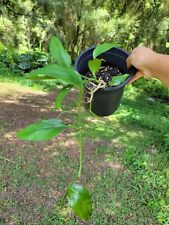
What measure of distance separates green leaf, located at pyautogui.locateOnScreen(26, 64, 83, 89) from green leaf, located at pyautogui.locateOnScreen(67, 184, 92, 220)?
0.44ft

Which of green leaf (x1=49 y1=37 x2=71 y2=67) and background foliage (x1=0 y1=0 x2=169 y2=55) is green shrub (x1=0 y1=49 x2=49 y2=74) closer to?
background foliage (x1=0 y1=0 x2=169 y2=55)

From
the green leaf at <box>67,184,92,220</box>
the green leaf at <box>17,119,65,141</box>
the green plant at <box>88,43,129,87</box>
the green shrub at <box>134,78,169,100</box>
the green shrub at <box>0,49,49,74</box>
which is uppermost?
the green plant at <box>88,43,129,87</box>

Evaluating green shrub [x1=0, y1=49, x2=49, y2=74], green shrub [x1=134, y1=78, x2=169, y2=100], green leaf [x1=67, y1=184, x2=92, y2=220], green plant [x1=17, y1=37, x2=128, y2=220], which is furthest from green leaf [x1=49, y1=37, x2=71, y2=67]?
green shrub [x1=134, y1=78, x2=169, y2=100]

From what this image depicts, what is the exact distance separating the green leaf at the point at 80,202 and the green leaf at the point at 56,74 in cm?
13

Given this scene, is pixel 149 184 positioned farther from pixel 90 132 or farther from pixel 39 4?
pixel 39 4

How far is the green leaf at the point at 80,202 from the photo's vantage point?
1.48 feet

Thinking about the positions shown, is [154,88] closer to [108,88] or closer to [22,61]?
[22,61]

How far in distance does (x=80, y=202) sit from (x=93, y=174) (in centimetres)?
387

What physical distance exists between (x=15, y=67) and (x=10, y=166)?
5536 millimetres

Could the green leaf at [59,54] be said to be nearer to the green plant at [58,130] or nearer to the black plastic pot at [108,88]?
the green plant at [58,130]

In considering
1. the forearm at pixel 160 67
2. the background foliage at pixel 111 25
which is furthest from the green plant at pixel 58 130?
the background foliage at pixel 111 25

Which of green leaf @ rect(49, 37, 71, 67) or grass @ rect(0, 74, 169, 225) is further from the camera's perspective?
grass @ rect(0, 74, 169, 225)

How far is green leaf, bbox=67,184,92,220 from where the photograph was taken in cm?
Result: 45

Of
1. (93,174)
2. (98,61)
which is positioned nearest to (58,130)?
(98,61)
